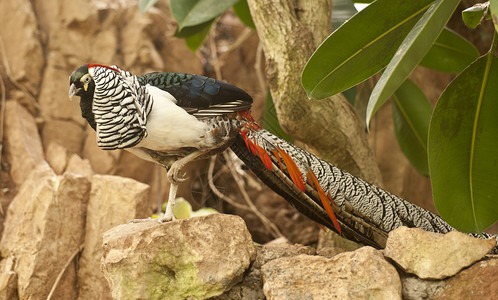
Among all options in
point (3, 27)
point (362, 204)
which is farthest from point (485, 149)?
point (3, 27)

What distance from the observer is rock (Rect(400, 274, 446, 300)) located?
1.43 metres

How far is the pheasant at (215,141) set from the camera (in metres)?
1.63

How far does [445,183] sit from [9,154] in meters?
2.70

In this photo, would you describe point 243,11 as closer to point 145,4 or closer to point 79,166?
point 145,4

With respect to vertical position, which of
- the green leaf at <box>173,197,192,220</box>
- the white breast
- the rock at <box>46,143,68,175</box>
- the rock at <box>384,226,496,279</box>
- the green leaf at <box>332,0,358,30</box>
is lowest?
the rock at <box>46,143,68,175</box>

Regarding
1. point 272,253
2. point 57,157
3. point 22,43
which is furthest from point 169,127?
point 22,43

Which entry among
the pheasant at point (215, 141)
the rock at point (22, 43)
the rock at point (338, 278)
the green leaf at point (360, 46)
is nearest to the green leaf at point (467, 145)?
the pheasant at point (215, 141)

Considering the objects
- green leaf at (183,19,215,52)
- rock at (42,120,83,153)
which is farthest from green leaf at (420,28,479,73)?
rock at (42,120,83,153)

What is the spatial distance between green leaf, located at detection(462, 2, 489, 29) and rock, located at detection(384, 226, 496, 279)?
2.52ft

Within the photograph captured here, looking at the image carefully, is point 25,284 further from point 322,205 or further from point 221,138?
point 322,205

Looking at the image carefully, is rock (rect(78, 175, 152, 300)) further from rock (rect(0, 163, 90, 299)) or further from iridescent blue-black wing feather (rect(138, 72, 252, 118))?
iridescent blue-black wing feather (rect(138, 72, 252, 118))

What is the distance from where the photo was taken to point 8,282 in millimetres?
2328

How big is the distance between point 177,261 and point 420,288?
2.33 feet

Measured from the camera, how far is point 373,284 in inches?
54.2
